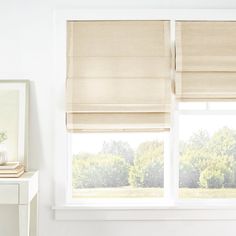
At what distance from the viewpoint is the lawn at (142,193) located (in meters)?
3.69

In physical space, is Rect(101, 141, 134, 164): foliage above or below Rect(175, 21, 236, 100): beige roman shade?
below

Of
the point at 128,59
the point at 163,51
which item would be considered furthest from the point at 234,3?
the point at 128,59

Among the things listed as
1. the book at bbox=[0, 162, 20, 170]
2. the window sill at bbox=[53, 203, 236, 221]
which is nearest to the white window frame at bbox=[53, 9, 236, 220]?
→ the window sill at bbox=[53, 203, 236, 221]

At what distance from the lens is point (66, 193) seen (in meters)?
3.60

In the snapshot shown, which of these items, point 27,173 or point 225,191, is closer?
point 27,173

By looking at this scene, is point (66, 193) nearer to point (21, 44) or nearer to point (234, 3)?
point (21, 44)

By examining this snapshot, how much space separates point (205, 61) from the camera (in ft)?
11.8

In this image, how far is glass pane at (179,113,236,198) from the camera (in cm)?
369

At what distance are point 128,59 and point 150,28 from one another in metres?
0.30

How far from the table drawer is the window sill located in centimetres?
56

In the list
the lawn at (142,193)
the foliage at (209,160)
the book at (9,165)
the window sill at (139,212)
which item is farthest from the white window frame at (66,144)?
the book at (9,165)

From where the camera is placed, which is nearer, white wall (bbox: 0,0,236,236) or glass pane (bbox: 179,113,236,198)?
white wall (bbox: 0,0,236,236)

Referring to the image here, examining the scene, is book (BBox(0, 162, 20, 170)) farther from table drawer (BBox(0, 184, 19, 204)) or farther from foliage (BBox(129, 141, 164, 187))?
foliage (BBox(129, 141, 164, 187))

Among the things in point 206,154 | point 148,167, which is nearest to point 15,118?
point 148,167
